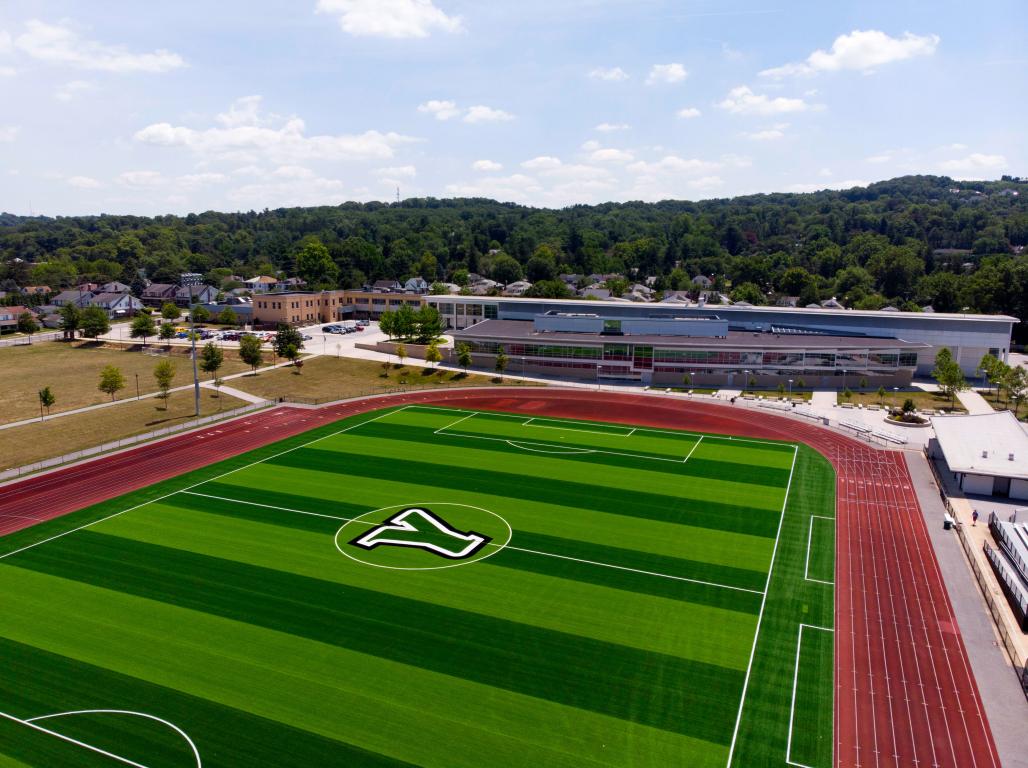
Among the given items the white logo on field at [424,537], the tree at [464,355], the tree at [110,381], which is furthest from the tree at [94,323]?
the white logo on field at [424,537]

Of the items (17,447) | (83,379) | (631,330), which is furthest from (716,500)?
(83,379)

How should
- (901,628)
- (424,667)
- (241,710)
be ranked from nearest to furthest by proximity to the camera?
(241,710)
(424,667)
(901,628)

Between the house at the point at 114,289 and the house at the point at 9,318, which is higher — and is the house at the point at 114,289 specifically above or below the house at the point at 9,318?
above

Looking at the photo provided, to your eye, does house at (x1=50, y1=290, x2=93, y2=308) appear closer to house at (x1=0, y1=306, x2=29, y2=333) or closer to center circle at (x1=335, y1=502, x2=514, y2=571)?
house at (x1=0, y1=306, x2=29, y2=333)

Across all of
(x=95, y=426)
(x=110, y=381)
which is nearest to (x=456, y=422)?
(x=95, y=426)

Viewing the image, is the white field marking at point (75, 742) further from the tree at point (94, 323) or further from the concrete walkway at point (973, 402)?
the tree at point (94, 323)

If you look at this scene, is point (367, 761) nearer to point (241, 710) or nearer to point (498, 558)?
point (241, 710)

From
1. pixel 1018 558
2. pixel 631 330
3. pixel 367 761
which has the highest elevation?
pixel 631 330
